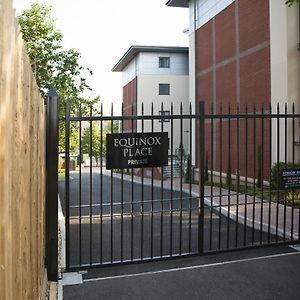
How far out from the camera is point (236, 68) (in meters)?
19.4

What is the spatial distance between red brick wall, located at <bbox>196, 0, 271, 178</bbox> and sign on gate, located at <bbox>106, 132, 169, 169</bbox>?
8.63 meters

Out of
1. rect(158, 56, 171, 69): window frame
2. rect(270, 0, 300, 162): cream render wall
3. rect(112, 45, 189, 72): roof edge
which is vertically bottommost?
rect(270, 0, 300, 162): cream render wall

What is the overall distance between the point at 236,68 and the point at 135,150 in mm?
14968

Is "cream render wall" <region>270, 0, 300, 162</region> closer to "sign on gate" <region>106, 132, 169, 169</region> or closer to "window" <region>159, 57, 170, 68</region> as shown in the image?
"sign on gate" <region>106, 132, 169, 169</region>

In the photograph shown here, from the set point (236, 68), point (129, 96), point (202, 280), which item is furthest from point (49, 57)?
point (129, 96)

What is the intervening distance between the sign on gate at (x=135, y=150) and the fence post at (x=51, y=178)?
772 mm

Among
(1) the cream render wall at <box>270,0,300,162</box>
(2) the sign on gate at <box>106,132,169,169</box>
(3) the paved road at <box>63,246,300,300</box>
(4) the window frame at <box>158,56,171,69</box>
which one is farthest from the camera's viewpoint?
(4) the window frame at <box>158,56,171,69</box>

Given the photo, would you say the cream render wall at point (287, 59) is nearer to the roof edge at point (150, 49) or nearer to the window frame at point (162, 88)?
the roof edge at point (150, 49)

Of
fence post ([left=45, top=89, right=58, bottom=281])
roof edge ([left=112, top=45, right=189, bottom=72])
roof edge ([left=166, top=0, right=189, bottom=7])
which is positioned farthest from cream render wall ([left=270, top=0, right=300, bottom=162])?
roof edge ([left=112, top=45, right=189, bottom=72])

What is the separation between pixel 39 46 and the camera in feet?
51.8

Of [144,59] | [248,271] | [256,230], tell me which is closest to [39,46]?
[256,230]

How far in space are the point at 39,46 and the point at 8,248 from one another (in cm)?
1530

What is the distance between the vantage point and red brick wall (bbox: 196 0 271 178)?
16734 mm

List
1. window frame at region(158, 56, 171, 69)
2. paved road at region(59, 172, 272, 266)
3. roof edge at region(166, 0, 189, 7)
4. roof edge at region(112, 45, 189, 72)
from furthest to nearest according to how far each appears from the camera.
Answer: window frame at region(158, 56, 171, 69) → roof edge at region(112, 45, 189, 72) → roof edge at region(166, 0, 189, 7) → paved road at region(59, 172, 272, 266)
